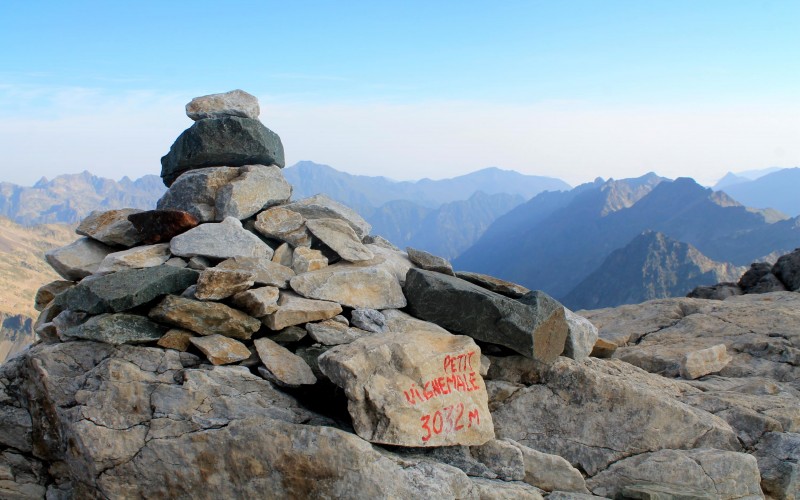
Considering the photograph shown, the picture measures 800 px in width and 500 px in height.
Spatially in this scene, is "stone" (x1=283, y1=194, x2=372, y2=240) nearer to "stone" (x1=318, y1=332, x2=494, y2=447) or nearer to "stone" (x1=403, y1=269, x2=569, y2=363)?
"stone" (x1=403, y1=269, x2=569, y2=363)

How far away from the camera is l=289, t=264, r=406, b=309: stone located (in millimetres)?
8906

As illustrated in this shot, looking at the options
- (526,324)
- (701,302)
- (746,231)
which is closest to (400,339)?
(526,324)

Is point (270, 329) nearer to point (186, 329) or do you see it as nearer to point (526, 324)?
point (186, 329)

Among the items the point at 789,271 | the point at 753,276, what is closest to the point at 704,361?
the point at 789,271

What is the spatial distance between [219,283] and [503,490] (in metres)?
4.54

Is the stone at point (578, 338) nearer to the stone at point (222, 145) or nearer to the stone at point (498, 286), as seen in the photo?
the stone at point (498, 286)

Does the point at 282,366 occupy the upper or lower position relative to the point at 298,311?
lower

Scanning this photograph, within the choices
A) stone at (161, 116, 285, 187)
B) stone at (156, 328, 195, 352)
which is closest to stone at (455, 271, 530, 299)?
stone at (161, 116, 285, 187)

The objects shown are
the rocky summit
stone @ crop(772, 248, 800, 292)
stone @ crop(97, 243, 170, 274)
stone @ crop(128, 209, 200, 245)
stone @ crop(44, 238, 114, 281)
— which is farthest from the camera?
stone @ crop(772, 248, 800, 292)

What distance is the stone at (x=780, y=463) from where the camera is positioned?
8.46 meters

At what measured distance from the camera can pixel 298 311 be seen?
8.26 metres

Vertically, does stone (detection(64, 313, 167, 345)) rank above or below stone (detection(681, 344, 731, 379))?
above

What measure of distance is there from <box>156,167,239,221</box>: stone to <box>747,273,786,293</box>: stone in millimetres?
21151

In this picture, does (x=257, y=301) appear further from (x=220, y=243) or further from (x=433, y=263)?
(x=433, y=263)
